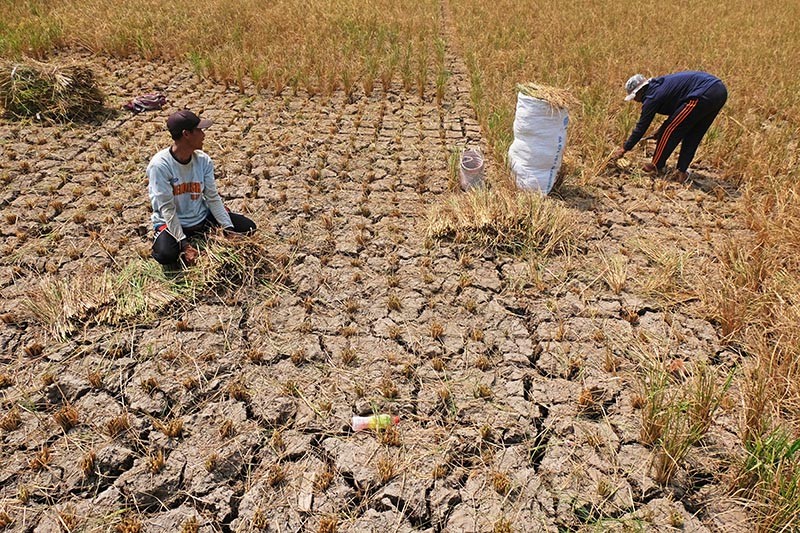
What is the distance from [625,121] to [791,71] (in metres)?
3.67

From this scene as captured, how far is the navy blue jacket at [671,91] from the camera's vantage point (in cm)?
471

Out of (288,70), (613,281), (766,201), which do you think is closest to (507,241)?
(613,281)

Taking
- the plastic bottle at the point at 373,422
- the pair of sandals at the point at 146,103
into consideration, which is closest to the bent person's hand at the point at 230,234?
the plastic bottle at the point at 373,422

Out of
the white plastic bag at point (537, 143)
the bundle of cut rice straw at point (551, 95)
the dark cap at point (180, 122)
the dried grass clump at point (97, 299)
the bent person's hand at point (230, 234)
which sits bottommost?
the dried grass clump at point (97, 299)

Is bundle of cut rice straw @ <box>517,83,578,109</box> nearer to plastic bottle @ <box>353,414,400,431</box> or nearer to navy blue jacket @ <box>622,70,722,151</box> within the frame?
navy blue jacket @ <box>622,70,722,151</box>

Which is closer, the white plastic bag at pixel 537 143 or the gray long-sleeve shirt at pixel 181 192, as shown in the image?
the gray long-sleeve shirt at pixel 181 192

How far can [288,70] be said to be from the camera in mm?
7270

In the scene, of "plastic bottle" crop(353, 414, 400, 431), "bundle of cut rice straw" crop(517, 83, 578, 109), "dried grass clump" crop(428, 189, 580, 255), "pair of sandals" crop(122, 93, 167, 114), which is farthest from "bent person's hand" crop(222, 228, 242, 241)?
"pair of sandals" crop(122, 93, 167, 114)

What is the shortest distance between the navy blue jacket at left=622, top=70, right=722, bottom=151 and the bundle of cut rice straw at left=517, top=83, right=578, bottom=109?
0.82 metres

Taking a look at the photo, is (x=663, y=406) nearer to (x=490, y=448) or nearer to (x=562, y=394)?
(x=562, y=394)

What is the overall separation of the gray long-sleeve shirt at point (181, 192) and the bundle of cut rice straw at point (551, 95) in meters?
2.74

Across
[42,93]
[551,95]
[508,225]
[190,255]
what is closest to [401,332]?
[508,225]

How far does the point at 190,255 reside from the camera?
356cm

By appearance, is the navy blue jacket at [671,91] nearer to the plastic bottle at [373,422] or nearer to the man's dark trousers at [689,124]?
the man's dark trousers at [689,124]
